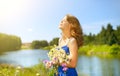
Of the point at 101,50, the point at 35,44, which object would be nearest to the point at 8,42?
the point at 35,44

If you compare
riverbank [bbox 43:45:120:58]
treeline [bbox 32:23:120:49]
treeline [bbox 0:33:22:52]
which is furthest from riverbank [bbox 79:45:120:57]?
treeline [bbox 0:33:22:52]

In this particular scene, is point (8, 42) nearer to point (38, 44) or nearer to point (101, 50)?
point (38, 44)

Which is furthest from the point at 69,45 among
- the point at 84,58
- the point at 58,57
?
the point at 84,58

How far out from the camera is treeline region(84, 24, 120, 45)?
9209mm

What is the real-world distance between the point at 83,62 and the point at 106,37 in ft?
5.35

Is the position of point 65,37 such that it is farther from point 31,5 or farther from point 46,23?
point 46,23

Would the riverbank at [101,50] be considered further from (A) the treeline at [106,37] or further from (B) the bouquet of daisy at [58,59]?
(B) the bouquet of daisy at [58,59]

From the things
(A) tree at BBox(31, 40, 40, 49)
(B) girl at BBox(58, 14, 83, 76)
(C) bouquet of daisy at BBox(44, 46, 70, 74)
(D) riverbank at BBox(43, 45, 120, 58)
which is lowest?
(C) bouquet of daisy at BBox(44, 46, 70, 74)

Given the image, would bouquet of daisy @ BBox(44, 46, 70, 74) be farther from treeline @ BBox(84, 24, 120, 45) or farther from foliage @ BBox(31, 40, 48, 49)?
treeline @ BBox(84, 24, 120, 45)

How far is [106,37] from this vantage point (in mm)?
9539

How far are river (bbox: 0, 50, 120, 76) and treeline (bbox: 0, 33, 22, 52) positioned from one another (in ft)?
0.37

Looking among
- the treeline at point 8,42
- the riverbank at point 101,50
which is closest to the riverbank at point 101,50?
the riverbank at point 101,50

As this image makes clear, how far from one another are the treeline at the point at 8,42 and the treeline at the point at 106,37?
188 cm

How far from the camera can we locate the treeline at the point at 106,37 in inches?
363
